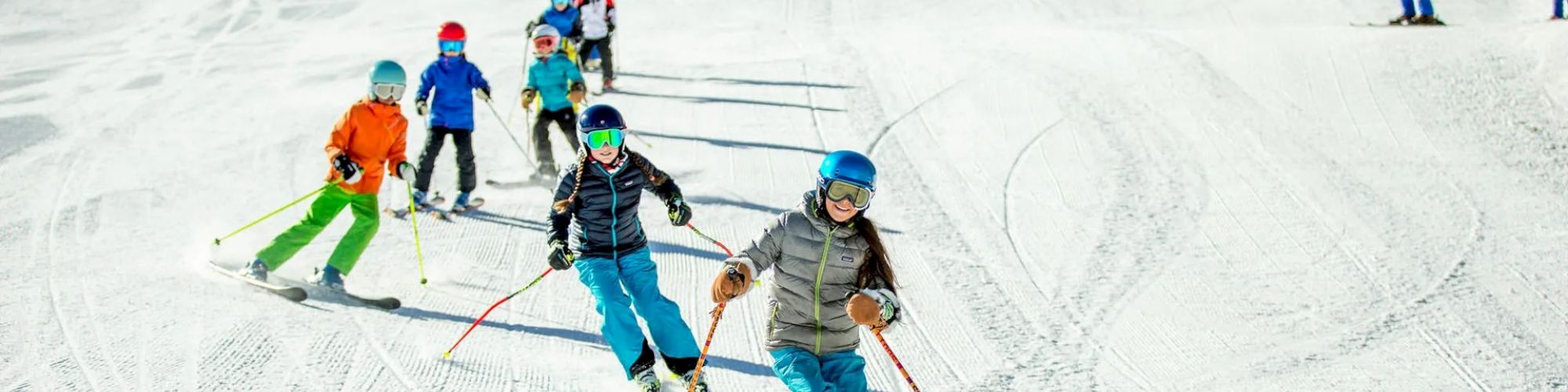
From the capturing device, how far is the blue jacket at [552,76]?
9.94 meters

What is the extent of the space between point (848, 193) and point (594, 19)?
9462 millimetres

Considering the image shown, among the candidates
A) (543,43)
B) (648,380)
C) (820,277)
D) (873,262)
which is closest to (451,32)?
(543,43)

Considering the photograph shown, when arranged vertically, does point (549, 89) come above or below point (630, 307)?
above

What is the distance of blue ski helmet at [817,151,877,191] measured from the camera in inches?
180

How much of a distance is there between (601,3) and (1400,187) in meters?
8.45

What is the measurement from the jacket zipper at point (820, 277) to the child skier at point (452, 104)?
5.06 metres

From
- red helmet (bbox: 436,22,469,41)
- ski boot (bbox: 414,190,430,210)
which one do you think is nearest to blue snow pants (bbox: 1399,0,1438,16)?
red helmet (bbox: 436,22,469,41)

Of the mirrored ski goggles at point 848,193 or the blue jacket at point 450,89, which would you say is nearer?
the mirrored ski goggles at point 848,193

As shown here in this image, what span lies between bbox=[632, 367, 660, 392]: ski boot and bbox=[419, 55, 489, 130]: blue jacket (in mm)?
3993

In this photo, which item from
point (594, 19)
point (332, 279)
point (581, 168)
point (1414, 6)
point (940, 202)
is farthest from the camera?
point (1414, 6)

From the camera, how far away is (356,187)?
745 cm

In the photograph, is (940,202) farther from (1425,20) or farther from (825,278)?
(1425,20)

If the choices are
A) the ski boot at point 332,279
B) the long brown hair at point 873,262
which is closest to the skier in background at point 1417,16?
the long brown hair at point 873,262

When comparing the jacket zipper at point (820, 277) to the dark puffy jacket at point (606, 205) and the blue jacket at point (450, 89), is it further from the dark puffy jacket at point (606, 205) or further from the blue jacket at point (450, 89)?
the blue jacket at point (450, 89)
